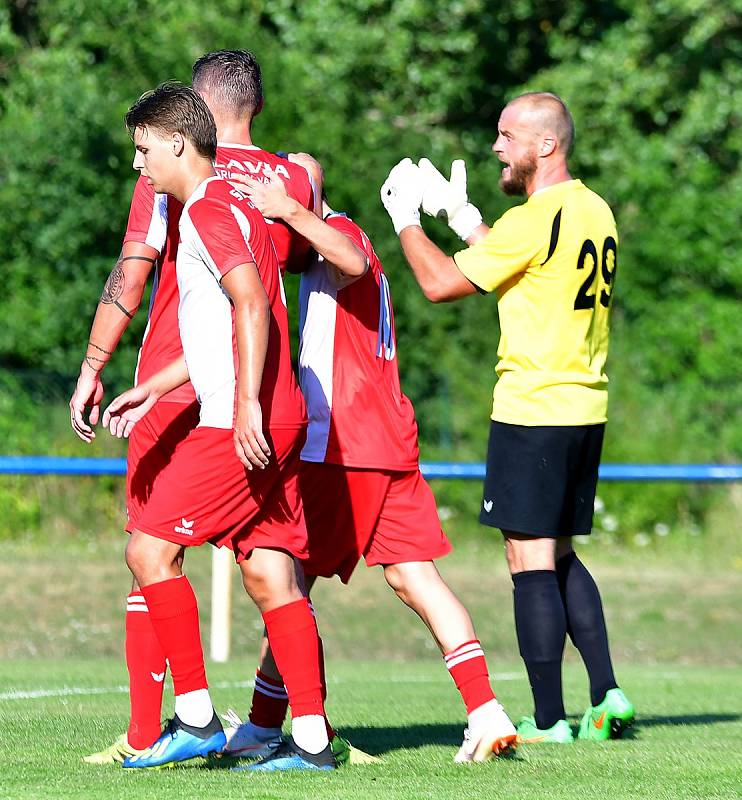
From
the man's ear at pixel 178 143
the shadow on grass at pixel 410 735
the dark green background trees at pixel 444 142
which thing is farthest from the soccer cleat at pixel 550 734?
the dark green background trees at pixel 444 142

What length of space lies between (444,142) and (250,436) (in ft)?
52.4

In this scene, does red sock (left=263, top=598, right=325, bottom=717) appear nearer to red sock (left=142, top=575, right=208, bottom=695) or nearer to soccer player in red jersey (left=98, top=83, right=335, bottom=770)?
soccer player in red jersey (left=98, top=83, right=335, bottom=770)

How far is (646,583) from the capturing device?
12727 millimetres

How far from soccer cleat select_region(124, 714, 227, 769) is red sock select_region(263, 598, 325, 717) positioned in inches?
9.9

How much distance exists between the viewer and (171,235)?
16.7 feet

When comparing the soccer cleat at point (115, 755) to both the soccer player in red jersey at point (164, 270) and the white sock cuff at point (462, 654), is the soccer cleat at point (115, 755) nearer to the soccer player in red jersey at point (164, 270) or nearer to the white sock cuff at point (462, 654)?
the soccer player in red jersey at point (164, 270)

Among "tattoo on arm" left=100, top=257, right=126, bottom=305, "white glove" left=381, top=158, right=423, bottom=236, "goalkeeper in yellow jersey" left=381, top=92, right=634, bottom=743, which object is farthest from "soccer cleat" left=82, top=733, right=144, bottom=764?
"white glove" left=381, top=158, right=423, bottom=236

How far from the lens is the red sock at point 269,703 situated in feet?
16.7

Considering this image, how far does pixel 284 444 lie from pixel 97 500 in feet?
31.8

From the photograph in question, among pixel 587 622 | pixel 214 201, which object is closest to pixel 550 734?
pixel 587 622

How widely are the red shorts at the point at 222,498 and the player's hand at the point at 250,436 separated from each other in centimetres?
11

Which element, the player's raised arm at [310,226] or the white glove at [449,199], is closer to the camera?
the player's raised arm at [310,226]

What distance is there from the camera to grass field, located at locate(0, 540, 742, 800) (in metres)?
4.35

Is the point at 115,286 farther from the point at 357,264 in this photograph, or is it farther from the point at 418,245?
the point at 418,245
